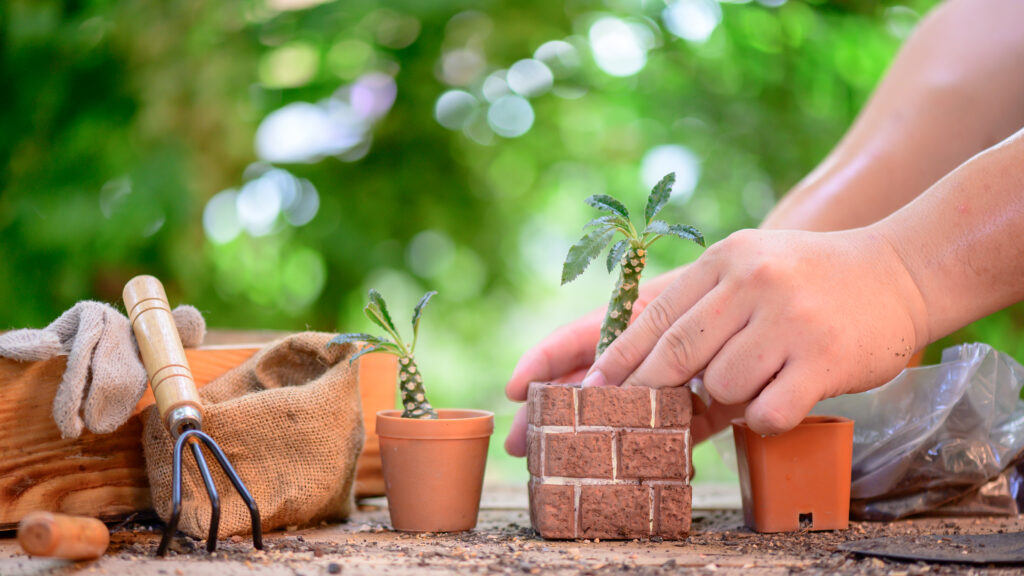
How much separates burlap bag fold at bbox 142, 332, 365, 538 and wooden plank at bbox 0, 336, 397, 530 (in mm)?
58

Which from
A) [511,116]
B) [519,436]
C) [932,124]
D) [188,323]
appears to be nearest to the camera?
[188,323]

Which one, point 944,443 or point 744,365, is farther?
point 944,443

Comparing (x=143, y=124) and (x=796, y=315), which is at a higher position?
(x=143, y=124)

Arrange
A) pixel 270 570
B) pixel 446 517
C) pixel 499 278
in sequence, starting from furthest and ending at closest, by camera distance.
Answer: pixel 499 278
pixel 446 517
pixel 270 570

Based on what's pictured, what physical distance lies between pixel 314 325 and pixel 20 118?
983mm

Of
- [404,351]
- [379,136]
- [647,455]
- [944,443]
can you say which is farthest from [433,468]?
A: [379,136]

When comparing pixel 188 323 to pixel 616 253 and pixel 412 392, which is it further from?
pixel 616 253

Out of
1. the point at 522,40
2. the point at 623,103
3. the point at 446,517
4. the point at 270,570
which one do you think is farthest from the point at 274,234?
the point at 270,570

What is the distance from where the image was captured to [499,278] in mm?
2664

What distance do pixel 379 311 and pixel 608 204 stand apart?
1.09 ft

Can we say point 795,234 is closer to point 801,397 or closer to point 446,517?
point 801,397

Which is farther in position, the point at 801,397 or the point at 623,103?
the point at 623,103

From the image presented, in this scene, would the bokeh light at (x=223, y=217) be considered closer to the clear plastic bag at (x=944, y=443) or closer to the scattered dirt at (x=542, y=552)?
the scattered dirt at (x=542, y=552)

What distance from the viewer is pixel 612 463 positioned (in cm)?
92
